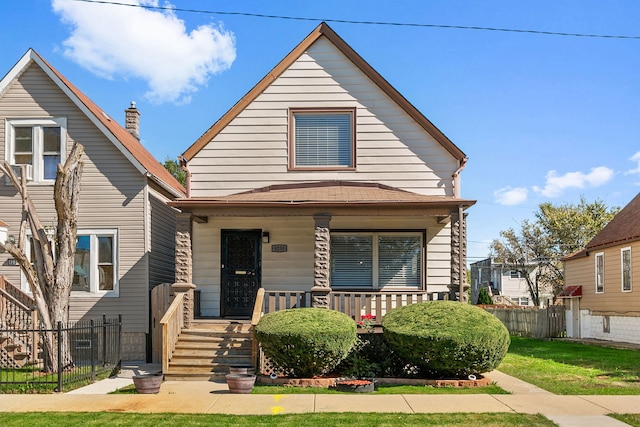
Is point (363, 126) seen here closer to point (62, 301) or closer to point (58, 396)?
point (62, 301)

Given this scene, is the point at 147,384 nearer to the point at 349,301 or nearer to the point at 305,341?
the point at 305,341

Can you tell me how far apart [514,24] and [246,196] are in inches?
309

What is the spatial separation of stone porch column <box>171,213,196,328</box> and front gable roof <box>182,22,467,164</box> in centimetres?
271

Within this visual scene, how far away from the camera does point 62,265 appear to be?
12930 millimetres

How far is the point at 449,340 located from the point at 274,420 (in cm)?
403

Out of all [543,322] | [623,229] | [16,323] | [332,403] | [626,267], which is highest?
[623,229]

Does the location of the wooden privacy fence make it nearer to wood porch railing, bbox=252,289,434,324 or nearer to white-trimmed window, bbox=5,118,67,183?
wood porch railing, bbox=252,289,434,324

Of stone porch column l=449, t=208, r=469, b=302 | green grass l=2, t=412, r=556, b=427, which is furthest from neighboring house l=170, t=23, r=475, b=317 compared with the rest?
green grass l=2, t=412, r=556, b=427

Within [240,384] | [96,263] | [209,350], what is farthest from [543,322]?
[240,384]

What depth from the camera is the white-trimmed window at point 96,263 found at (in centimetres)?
1639

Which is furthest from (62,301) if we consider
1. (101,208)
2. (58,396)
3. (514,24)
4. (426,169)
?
(514,24)

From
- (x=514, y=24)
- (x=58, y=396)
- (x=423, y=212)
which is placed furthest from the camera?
(x=514, y=24)

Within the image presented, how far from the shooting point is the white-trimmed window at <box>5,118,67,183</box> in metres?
16.6

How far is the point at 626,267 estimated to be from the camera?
21297mm
